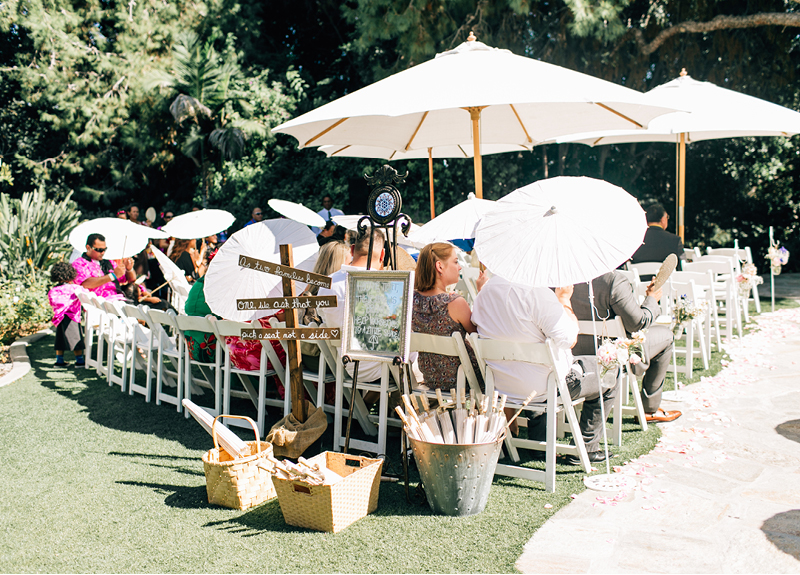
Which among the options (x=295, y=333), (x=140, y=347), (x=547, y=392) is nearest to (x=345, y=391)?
(x=295, y=333)

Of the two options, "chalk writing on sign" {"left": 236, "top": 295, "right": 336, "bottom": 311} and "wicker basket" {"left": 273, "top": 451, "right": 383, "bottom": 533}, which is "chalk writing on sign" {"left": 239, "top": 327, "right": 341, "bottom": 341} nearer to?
"chalk writing on sign" {"left": 236, "top": 295, "right": 336, "bottom": 311}

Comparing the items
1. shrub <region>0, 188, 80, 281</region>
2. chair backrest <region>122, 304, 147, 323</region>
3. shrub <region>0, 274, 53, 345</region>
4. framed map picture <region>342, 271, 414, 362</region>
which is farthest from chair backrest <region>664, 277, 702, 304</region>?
shrub <region>0, 188, 80, 281</region>

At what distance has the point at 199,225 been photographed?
7516 millimetres

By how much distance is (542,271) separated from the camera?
3.60 meters

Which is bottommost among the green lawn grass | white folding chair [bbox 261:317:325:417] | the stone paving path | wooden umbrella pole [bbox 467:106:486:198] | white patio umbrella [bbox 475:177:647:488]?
the green lawn grass

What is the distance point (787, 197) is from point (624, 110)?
11474mm

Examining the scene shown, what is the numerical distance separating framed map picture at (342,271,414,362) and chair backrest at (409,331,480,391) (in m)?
0.21

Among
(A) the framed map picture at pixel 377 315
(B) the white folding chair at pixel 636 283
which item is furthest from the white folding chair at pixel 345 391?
(B) the white folding chair at pixel 636 283

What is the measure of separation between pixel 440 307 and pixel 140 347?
3.47 m

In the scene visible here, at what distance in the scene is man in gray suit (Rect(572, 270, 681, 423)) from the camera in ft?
15.0

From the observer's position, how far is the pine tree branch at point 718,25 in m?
11.0

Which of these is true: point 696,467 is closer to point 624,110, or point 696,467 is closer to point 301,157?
point 624,110

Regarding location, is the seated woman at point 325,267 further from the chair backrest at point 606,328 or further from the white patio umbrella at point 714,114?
the white patio umbrella at point 714,114

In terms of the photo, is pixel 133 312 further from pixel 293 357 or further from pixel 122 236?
pixel 293 357
